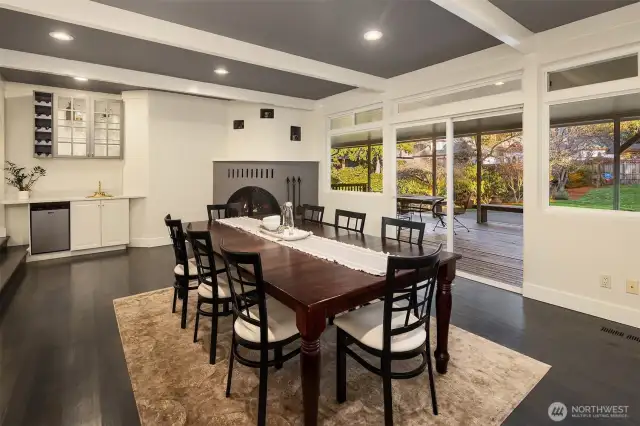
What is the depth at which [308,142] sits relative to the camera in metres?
7.06

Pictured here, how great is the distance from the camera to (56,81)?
17.1ft

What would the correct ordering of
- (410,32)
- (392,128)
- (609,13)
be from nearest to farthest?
(609,13)
(410,32)
(392,128)

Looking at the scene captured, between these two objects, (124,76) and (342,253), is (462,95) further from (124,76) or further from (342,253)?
(124,76)

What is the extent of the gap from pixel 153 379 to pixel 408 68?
14.6 feet

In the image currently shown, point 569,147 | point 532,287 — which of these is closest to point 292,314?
point 532,287

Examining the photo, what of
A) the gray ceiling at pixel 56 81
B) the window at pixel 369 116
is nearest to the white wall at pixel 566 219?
the window at pixel 369 116

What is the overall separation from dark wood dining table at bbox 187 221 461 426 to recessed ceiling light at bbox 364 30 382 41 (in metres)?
2.11

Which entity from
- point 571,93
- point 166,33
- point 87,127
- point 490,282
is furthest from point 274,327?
point 87,127

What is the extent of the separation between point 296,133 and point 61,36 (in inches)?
159

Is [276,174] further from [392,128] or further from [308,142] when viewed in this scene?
[392,128]

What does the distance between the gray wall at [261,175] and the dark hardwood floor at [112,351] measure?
9.63 feet

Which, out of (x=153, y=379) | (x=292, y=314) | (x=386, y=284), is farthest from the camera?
(x=153, y=379)

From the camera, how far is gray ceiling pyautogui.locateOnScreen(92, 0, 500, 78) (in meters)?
2.96

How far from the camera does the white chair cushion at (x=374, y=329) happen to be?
1822 millimetres
